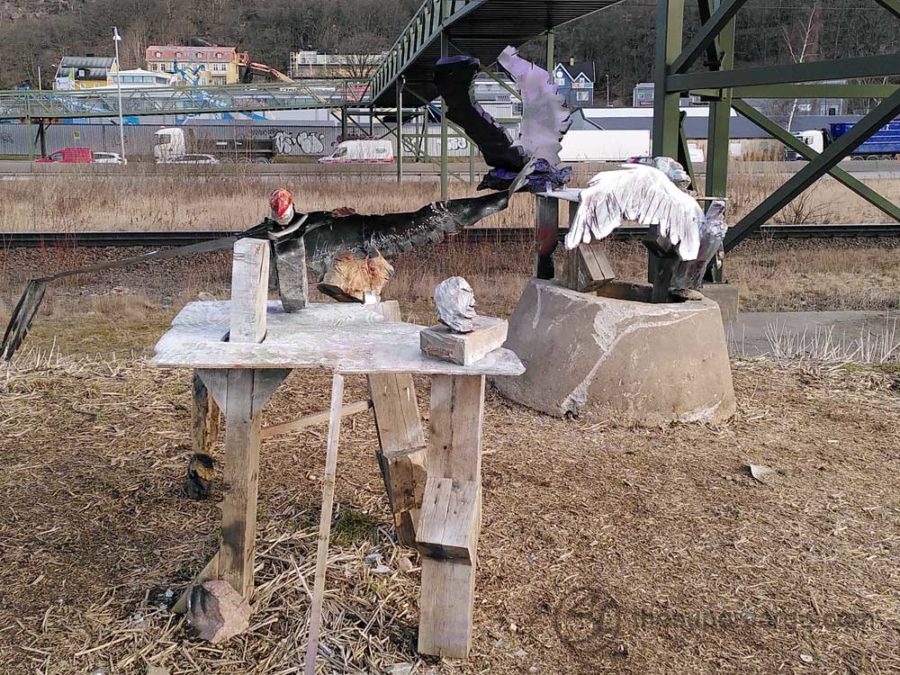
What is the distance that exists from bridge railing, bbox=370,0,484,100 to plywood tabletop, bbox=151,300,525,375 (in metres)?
7.84

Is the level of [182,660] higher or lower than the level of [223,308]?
lower

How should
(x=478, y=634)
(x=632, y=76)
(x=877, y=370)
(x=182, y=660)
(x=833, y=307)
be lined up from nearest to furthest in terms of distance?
(x=182, y=660) → (x=478, y=634) → (x=877, y=370) → (x=833, y=307) → (x=632, y=76)

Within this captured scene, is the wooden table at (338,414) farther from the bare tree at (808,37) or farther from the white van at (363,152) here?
the bare tree at (808,37)

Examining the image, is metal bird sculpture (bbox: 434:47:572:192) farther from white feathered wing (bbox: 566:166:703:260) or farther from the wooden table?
white feathered wing (bbox: 566:166:703:260)

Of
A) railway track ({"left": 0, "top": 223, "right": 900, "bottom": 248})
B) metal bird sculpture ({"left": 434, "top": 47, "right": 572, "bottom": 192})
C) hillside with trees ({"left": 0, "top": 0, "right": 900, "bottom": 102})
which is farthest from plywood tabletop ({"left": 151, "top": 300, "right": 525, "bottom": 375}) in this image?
hillside with trees ({"left": 0, "top": 0, "right": 900, "bottom": 102})

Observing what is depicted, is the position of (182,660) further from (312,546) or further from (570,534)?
(570,534)

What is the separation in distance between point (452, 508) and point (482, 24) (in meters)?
10.4

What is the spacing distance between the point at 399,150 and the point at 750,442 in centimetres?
1737

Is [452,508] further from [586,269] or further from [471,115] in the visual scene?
[586,269]

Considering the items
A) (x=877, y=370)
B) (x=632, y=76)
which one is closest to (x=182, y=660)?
(x=877, y=370)

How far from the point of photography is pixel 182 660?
2.60 meters

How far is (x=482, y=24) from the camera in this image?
38.5ft

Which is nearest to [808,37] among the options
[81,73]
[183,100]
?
[183,100]

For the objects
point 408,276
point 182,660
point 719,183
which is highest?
point 719,183
